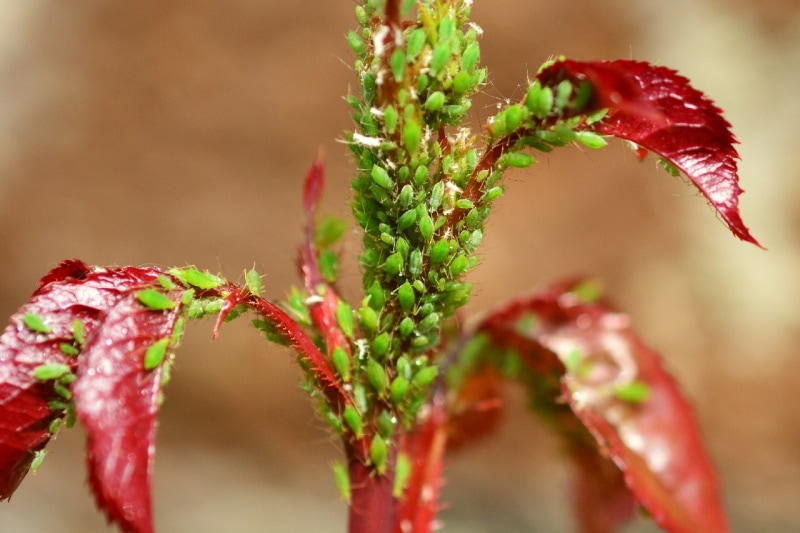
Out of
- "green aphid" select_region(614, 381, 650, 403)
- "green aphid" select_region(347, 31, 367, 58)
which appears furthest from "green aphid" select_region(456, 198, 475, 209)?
"green aphid" select_region(614, 381, 650, 403)

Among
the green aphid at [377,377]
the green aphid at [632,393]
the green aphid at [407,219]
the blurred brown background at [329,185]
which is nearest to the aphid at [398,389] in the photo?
the green aphid at [377,377]

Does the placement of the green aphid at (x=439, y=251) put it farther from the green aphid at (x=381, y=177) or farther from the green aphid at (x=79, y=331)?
the green aphid at (x=79, y=331)

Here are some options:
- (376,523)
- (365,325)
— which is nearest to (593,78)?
(365,325)

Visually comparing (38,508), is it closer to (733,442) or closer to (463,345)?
(463,345)

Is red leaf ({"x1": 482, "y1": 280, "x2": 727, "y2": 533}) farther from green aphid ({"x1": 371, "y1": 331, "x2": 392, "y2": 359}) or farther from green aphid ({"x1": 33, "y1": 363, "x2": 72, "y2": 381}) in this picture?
green aphid ({"x1": 33, "y1": 363, "x2": 72, "y2": 381})

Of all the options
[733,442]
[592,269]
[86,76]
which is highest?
[86,76]

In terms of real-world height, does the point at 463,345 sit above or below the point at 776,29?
below

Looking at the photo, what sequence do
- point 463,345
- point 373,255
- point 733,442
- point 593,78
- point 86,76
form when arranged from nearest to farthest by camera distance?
point 593,78 → point 373,255 → point 463,345 → point 86,76 → point 733,442
